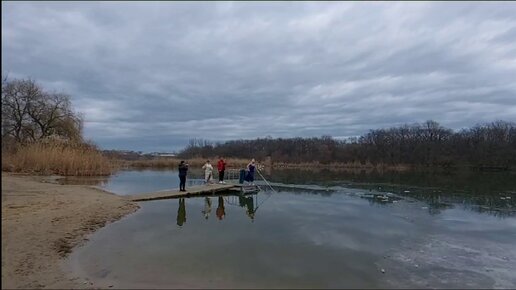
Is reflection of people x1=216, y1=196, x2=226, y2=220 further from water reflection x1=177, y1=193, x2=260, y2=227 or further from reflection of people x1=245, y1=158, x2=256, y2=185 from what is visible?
reflection of people x1=245, y1=158, x2=256, y2=185

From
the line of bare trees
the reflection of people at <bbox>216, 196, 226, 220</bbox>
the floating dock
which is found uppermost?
the line of bare trees

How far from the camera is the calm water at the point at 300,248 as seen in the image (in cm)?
870

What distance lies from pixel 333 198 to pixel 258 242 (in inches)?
503

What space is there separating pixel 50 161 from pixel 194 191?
16.5 meters

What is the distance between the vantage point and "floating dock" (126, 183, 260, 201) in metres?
20.7

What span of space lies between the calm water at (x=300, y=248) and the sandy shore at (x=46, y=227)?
506 millimetres

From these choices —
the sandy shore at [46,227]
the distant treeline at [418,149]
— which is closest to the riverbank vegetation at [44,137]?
the sandy shore at [46,227]

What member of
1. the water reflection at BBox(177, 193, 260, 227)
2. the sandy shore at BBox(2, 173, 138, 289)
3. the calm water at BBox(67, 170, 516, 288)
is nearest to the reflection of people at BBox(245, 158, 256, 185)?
the water reflection at BBox(177, 193, 260, 227)

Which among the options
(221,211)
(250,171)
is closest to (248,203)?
(221,211)

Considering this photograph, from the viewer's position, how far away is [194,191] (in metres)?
23.1

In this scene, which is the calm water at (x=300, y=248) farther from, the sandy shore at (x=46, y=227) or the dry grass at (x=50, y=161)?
the dry grass at (x=50, y=161)

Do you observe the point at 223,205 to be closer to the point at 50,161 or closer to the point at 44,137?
the point at 50,161

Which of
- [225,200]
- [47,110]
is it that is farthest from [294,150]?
[225,200]

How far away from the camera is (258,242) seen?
1193 cm
